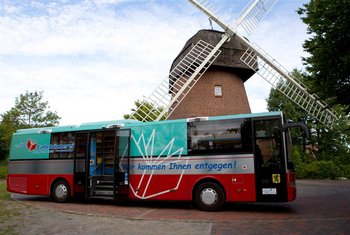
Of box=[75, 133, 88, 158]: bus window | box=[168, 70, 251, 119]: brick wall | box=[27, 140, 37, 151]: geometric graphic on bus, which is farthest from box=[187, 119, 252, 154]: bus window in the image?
box=[168, 70, 251, 119]: brick wall

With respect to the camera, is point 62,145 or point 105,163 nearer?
point 105,163

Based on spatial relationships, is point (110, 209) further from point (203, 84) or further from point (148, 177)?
point (203, 84)

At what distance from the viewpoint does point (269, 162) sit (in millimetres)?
9594

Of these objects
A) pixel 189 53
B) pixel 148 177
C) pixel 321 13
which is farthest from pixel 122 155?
pixel 189 53

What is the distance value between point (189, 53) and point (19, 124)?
23820 mm

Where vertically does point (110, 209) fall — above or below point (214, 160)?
below

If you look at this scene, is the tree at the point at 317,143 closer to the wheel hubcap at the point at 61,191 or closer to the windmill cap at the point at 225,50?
the windmill cap at the point at 225,50

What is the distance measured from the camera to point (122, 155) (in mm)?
11578

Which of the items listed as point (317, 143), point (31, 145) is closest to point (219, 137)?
point (31, 145)

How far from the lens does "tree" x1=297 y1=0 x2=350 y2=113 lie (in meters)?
7.80

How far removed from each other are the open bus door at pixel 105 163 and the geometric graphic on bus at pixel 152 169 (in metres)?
0.38

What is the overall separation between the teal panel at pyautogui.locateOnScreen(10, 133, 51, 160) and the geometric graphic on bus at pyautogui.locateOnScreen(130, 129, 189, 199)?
Result: 4158 millimetres

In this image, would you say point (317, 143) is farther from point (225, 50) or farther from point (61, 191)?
point (61, 191)

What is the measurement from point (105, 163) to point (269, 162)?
605 cm
